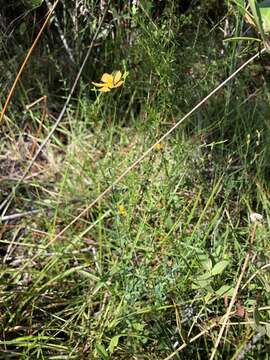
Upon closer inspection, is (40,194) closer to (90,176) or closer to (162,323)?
(90,176)

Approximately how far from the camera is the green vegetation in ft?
3.79

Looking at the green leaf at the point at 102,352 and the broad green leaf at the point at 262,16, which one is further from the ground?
the broad green leaf at the point at 262,16

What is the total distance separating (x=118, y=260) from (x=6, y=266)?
10.4 inches

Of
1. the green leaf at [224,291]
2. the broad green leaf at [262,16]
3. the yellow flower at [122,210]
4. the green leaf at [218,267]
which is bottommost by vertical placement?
the green leaf at [224,291]

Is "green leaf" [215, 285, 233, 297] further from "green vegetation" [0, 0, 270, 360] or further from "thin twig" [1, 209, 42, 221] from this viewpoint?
"thin twig" [1, 209, 42, 221]

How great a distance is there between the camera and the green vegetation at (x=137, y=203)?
1155mm

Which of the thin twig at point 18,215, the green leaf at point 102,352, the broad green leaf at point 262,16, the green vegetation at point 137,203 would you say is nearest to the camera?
the broad green leaf at point 262,16

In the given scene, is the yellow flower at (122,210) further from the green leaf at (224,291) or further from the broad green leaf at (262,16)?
the broad green leaf at (262,16)

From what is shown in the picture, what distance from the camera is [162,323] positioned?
1146mm

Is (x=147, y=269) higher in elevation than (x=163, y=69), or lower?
lower

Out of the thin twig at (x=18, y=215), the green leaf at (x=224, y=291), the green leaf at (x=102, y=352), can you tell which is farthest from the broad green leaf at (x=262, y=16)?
the thin twig at (x=18, y=215)

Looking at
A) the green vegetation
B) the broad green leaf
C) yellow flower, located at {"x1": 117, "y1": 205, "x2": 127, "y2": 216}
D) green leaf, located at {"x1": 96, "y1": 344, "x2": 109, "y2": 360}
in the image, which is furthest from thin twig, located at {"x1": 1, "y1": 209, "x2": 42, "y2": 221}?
the broad green leaf

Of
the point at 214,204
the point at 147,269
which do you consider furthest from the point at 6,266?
the point at 214,204

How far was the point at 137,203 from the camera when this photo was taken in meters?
1.34
